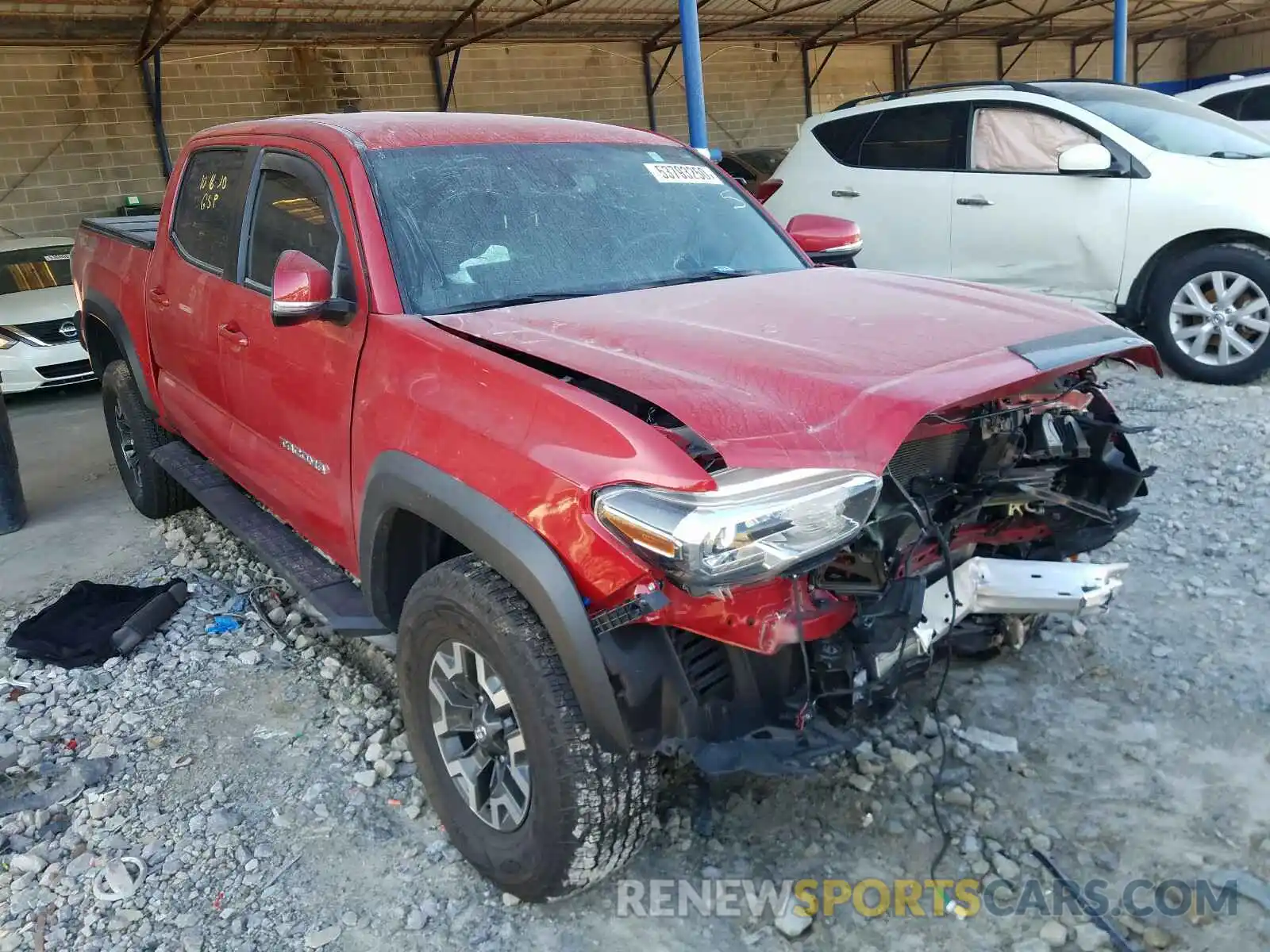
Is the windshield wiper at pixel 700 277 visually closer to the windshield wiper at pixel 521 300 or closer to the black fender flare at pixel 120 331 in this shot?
the windshield wiper at pixel 521 300

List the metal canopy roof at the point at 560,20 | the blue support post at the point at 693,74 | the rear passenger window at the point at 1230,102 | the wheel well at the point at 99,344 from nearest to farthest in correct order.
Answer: the wheel well at the point at 99,344, the blue support post at the point at 693,74, the rear passenger window at the point at 1230,102, the metal canopy roof at the point at 560,20

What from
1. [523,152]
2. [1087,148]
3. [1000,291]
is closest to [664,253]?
[523,152]

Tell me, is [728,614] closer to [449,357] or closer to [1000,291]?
[449,357]

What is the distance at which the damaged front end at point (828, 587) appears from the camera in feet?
6.36

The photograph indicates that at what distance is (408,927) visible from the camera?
2.39 m

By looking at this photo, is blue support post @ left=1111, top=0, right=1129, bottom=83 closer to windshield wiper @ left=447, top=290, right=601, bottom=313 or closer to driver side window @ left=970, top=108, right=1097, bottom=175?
driver side window @ left=970, top=108, right=1097, bottom=175

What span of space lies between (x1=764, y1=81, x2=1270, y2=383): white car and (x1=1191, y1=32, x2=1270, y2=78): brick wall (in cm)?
2701

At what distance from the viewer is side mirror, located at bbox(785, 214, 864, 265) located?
3.79 metres

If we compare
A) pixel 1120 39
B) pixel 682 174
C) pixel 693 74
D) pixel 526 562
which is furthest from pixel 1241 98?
pixel 526 562

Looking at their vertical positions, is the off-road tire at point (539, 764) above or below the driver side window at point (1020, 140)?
below

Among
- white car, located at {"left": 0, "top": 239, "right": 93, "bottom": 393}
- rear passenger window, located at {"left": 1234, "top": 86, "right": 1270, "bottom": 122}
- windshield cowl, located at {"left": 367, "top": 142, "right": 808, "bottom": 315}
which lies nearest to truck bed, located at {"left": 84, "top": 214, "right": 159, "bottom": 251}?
windshield cowl, located at {"left": 367, "top": 142, "right": 808, "bottom": 315}

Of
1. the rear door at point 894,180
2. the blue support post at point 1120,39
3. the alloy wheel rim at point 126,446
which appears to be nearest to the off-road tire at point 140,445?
the alloy wheel rim at point 126,446

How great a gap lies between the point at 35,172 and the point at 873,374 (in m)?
14.5
